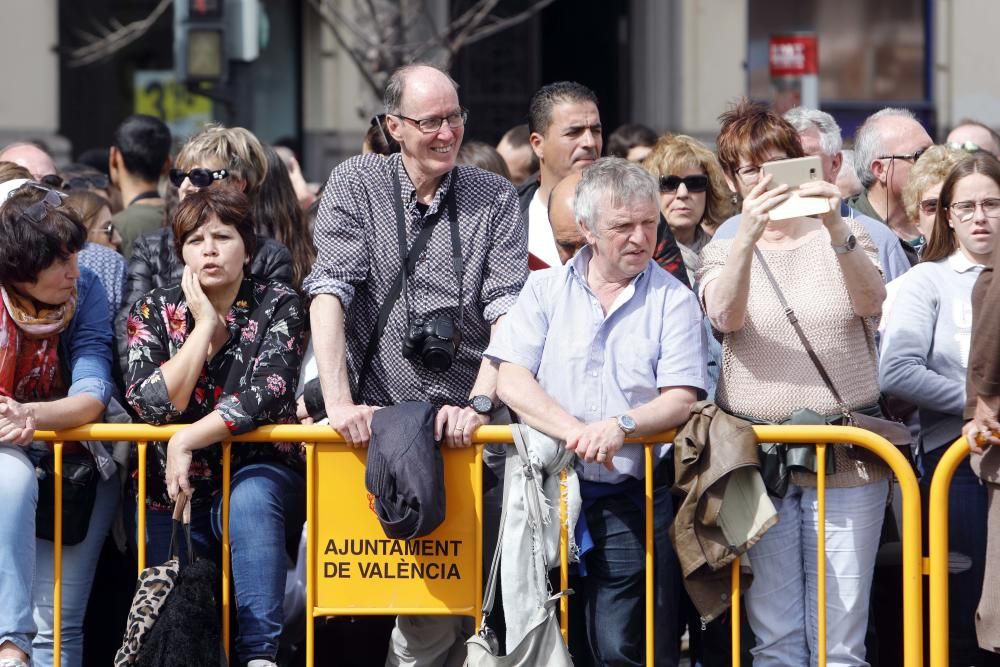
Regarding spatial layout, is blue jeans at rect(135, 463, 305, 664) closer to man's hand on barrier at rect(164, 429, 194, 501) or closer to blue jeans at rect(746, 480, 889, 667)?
man's hand on barrier at rect(164, 429, 194, 501)

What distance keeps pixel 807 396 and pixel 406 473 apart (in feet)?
4.28

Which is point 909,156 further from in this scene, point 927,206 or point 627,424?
point 627,424

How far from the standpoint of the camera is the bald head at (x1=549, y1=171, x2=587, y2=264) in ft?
18.1

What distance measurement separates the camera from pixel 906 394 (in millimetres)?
5379

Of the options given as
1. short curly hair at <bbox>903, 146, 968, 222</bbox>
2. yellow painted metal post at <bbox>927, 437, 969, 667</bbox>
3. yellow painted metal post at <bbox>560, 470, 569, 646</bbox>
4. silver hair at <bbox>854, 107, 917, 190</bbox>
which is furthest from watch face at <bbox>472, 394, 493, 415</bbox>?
silver hair at <bbox>854, 107, 917, 190</bbox>

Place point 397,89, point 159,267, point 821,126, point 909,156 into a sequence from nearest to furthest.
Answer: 1. point 397,89
2. point 159,267
3. point 821,126
4. point 909,156

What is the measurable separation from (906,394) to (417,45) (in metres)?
7.87

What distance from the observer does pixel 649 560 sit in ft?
15.9

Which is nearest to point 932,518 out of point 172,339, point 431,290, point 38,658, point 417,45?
point 431,290

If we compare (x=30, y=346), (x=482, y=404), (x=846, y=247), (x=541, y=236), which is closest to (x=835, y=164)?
(x=541, y=236)

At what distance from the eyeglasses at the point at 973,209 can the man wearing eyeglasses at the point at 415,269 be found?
1.62 m

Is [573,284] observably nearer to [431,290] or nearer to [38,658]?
[431,290]

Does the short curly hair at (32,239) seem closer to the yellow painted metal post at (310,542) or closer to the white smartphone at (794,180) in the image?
the yellow painted metal post at (310,542)

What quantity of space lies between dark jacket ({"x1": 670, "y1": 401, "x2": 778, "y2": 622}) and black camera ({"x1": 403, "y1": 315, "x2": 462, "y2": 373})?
0.85 metres
